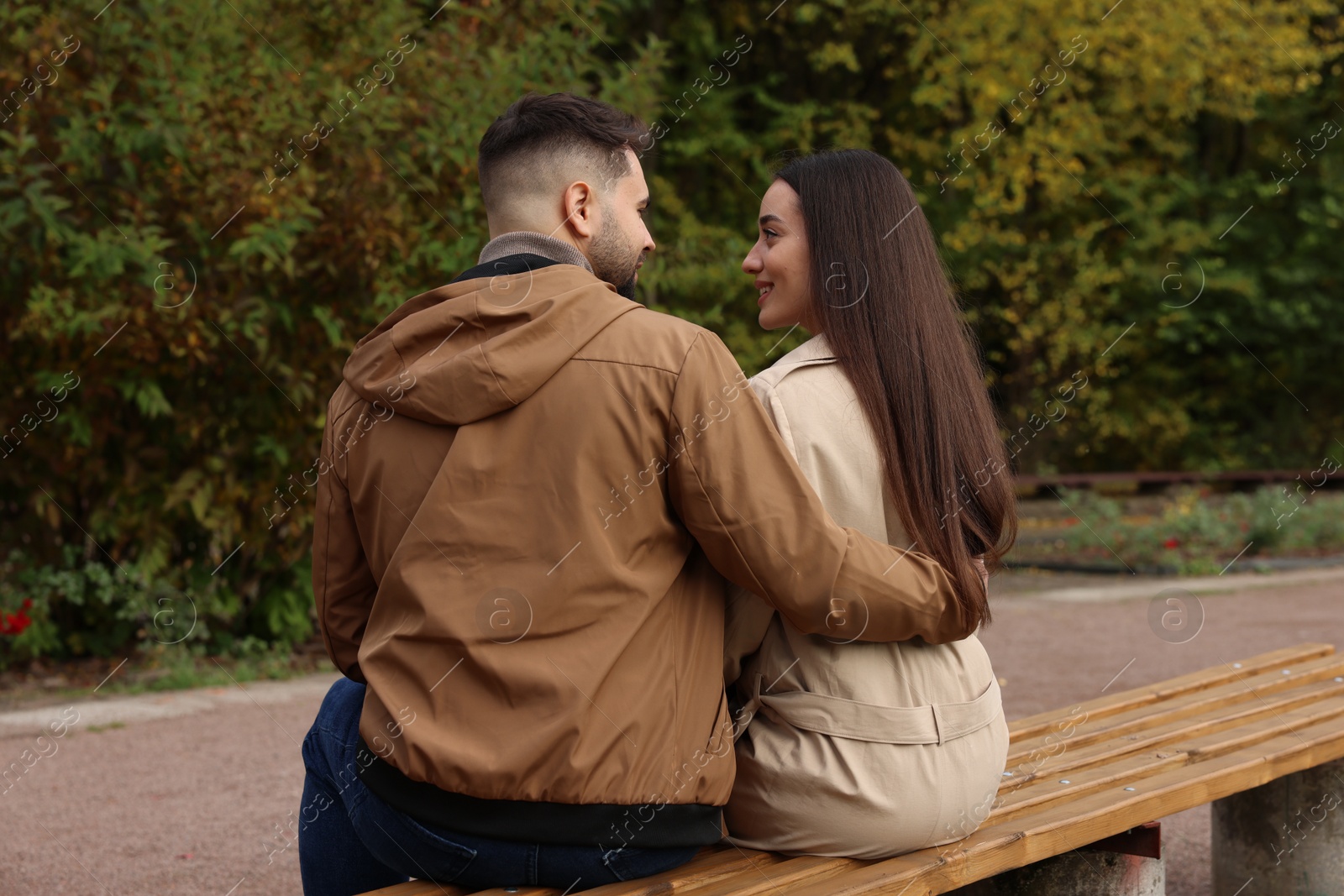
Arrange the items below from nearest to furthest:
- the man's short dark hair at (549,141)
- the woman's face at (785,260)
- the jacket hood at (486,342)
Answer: the jacket hood at (486,342) < the man's short dark hair at (549,141) < the woman's face at (785,260)

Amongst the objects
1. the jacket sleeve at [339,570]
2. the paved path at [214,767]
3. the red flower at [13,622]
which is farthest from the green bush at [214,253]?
the jacket sleeve at [339,570]

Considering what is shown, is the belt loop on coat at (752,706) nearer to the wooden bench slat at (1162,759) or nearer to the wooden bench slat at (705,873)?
the wooden bench slat at (705,873)

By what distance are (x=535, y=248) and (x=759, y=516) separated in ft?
1.93

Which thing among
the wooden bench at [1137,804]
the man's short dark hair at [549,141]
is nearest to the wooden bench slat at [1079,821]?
the wooden bench at [1137,804]

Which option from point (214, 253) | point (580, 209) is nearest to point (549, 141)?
point (580, 209)

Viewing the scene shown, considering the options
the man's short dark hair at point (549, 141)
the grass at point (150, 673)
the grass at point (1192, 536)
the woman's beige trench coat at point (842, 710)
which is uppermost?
the man's short dark hair at point (549, 141)

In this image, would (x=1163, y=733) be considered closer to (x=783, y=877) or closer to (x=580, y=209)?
(x=783, y=877)

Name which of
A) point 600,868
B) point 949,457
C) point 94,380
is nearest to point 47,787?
point 94,380

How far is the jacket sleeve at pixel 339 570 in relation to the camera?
2.30 metres

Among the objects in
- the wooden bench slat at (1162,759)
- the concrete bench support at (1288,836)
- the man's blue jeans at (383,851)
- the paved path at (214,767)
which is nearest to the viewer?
the man's blue jeans at (383,851)

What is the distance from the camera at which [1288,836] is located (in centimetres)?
367

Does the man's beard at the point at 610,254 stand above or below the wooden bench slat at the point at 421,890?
above

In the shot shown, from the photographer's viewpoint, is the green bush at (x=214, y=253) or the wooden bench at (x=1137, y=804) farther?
the green bush at (x=214, y=253)

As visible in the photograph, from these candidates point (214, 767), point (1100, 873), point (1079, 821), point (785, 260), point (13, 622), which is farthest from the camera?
point (13, 622)
